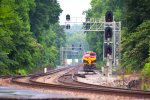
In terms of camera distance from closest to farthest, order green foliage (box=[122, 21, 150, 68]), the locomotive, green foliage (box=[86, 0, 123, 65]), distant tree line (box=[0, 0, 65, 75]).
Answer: green foliage (box=[122, 21, 150, 68]) → distant tree line (box=[0, 0, 65, 75]) → the locomotive → green foliage (box=[86, 0, 123, 65])

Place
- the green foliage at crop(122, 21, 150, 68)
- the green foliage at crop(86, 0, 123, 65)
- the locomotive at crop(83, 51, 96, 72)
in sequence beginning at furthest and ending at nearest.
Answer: the green foliage at crop(86, 0, 123, 65) → the locomotive at crop(83, 51, 96, 72) → the green foliage at crop(122, 21, 150, 68)

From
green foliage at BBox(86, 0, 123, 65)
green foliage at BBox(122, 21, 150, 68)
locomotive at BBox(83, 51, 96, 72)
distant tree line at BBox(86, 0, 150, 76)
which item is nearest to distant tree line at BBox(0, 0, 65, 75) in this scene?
locomotive at BBox(83, 51, 96, 72)

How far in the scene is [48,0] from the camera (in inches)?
3233

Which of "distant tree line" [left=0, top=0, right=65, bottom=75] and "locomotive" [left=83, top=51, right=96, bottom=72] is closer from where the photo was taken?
"distant tree line" [left=0, top=0, right=65, bottom=75]

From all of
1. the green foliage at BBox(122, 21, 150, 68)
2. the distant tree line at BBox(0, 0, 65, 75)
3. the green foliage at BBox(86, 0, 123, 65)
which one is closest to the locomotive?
the distant tree line at BBox(0, 0, 65, 75)

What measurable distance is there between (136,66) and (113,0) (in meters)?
50.0

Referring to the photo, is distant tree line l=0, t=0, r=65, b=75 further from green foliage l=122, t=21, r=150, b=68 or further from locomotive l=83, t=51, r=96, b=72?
green foliage l=122, t=21, r=150, b=68

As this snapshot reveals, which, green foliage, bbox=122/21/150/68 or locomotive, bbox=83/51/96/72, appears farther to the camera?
locomotive, bbox=83/51/96/72

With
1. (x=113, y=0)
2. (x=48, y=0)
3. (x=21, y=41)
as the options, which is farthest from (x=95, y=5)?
(x=21, y=41)

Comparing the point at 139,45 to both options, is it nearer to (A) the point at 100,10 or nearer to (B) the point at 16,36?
(B) the point at 16,36

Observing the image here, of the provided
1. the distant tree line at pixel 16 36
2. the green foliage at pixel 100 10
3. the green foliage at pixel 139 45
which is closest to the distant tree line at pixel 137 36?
the green foliage at pixel 139 45

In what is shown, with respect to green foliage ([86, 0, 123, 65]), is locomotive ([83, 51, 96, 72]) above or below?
below

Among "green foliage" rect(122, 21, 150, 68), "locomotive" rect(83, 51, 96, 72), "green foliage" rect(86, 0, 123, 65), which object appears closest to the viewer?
"green foliage" rect(122, 21, 150, 68)

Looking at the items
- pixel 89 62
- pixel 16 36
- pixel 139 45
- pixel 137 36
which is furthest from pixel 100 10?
pixel 139 45
